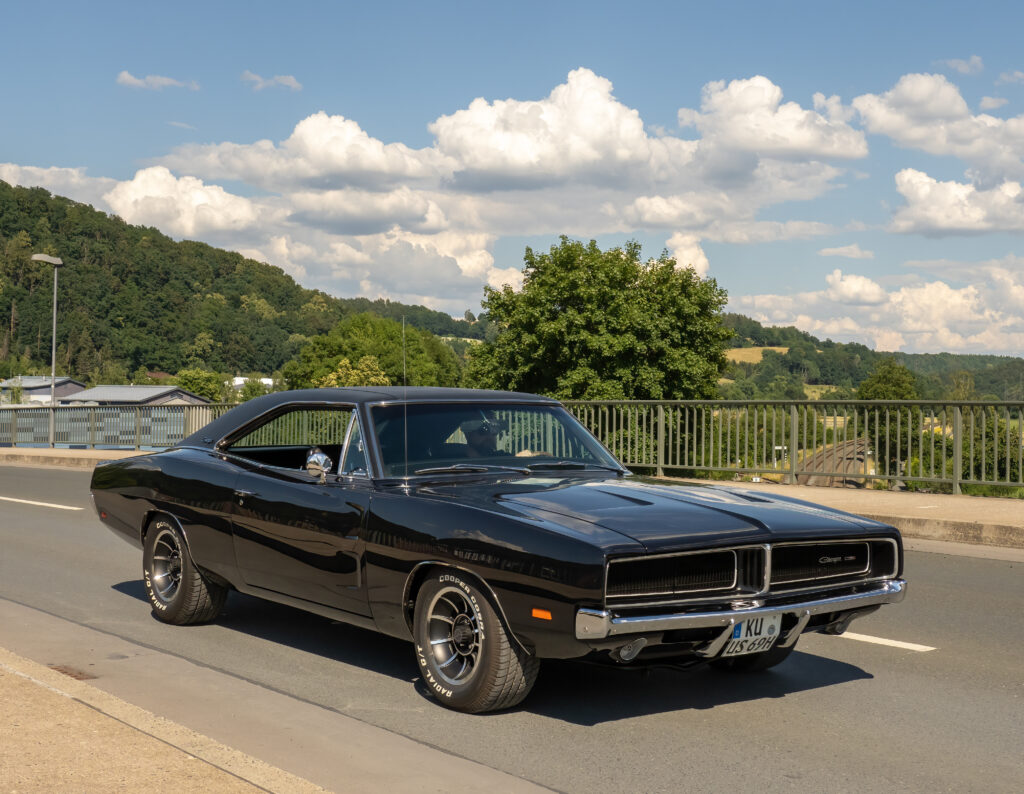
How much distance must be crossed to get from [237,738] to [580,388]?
45.5 metres

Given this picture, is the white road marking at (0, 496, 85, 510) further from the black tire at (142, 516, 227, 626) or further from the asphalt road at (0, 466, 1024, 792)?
the black tire at (142, 516, 227, 626)

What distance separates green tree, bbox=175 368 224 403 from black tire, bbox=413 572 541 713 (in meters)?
155

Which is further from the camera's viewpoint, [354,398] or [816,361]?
[816,361]

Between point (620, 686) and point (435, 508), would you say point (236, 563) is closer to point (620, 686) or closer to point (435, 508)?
point (435, 508)

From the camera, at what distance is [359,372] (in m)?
118

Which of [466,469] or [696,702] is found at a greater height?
[466,469]

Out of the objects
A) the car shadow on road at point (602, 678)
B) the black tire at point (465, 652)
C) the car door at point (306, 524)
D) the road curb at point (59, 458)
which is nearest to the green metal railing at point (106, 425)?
the road curb at point (59, 458)

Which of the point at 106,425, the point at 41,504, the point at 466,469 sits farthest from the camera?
the point at 106,425

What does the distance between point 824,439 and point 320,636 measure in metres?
10.9

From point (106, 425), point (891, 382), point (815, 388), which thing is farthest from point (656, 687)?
point (815, 388)

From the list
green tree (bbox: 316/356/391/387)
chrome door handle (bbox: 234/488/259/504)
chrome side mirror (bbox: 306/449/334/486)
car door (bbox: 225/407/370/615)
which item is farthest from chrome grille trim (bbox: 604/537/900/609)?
green tree (bbox: 316/356/391/387)

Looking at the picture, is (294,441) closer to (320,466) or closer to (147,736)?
(320,466)

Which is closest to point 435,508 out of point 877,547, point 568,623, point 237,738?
point 568,623

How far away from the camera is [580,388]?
4997cm
